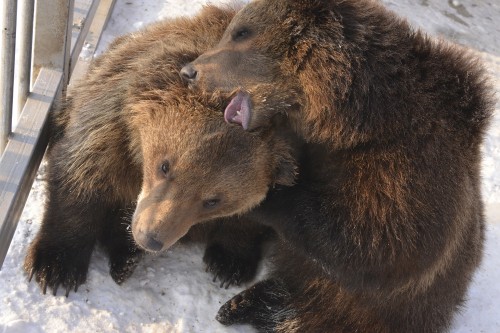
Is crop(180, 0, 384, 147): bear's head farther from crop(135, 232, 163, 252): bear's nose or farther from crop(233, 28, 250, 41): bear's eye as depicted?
crop(135, 232, 163, 252): bear's nose

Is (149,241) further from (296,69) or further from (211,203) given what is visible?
(296,69)

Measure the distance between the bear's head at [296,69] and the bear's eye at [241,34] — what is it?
0.03 meters

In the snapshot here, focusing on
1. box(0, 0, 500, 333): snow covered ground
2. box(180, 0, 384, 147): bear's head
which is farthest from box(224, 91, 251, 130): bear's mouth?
box(0, 0, 500, 333): snow covered ground

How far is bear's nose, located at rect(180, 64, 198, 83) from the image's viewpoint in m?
A: 3.65

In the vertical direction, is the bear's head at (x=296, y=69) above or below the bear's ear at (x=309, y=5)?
below

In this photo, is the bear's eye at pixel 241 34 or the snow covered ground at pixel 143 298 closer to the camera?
the bear's eye at pixel 241 34

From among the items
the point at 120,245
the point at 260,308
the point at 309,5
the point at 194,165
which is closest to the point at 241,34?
the point at 309,5

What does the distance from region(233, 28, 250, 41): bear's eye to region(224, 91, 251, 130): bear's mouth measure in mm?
408

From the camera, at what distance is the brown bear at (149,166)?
361 centimetres

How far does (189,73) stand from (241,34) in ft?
1.31

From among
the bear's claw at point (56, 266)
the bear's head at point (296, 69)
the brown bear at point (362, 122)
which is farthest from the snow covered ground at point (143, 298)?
the bear's head at point (296, 69)

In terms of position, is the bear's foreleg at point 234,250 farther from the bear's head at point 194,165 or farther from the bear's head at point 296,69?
the bear's head at point 296,69

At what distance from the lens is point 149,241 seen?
357cm

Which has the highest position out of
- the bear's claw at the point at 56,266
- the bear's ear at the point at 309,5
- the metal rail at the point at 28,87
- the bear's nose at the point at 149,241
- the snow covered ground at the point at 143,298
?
the bear's ear at the point at 309,5
